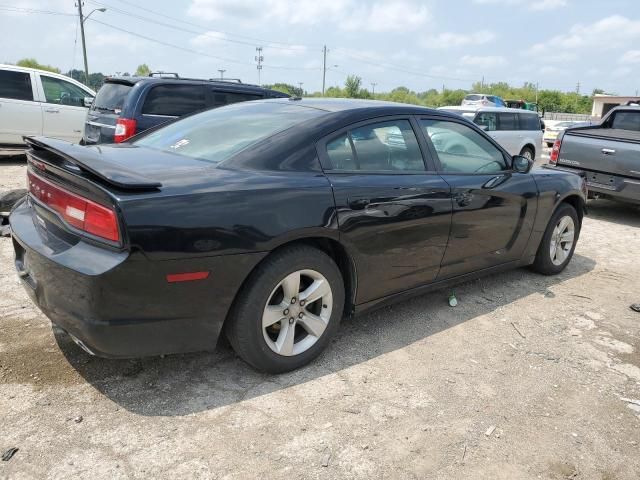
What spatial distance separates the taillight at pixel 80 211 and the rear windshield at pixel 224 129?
0.75m

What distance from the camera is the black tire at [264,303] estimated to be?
271 centimetres

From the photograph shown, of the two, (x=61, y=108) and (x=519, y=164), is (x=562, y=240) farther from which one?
(x=61, y=108)

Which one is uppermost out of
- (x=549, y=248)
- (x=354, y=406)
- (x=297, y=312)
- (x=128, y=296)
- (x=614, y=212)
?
(x=128, y=296)

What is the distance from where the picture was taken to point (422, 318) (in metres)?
3.92

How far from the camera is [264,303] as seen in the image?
108 inches

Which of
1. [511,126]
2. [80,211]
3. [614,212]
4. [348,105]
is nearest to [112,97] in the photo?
[348,105]

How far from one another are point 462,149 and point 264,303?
2160 mm

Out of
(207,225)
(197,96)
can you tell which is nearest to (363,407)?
(207,225)

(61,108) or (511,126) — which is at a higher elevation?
(61,108)

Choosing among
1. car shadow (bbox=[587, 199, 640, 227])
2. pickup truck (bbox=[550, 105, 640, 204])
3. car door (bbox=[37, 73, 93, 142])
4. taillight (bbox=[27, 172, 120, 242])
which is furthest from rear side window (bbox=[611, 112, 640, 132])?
car door (bbox=[37, 73, 93, 142])

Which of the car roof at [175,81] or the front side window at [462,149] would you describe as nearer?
the front side window at [462,149]

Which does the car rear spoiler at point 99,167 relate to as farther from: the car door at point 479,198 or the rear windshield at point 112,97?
the rear windshield at point 112,97

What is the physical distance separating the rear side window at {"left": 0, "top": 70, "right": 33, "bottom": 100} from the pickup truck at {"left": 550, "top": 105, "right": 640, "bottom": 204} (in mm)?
9698

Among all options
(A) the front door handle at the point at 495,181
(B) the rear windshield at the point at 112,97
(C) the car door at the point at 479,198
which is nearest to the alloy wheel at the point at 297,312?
(C) the car door at the point at 479,198
